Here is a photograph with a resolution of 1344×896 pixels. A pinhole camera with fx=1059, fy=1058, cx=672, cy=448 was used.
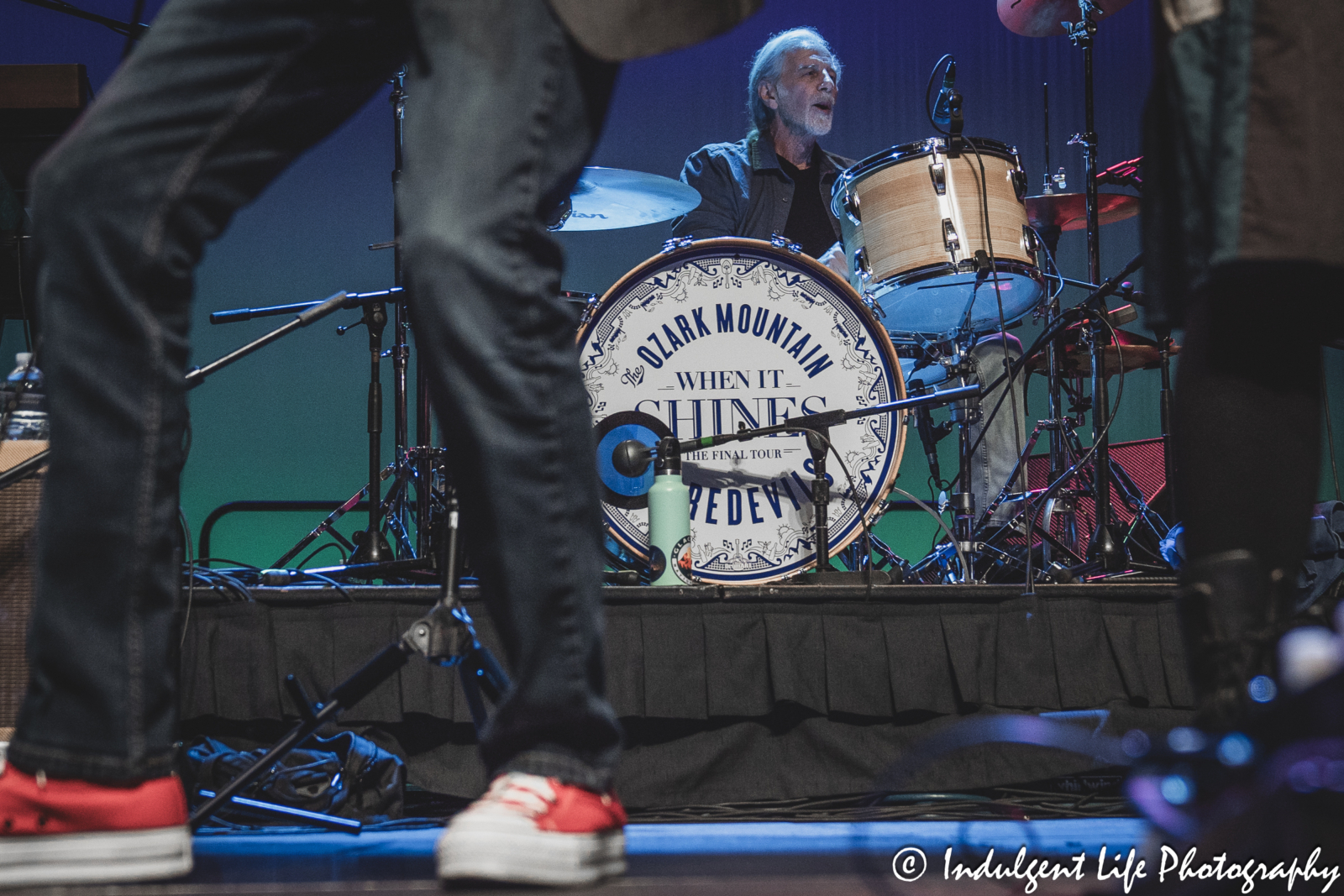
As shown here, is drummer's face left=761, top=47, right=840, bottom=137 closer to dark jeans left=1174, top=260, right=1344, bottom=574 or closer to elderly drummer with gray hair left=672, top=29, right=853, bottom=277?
elderly drummer with gray hair left=672, top=29, right=853, bottom=277

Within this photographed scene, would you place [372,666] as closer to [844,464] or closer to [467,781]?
[467,781]

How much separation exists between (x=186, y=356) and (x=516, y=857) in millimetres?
572

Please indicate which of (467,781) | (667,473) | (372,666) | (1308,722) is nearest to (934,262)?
(667,473)

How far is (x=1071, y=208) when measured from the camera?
4.65m

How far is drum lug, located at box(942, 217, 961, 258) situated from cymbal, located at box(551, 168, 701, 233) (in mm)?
917

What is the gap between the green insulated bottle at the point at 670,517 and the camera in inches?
110

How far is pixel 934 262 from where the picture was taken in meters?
3.35

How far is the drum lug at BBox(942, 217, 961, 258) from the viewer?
3.33 metres

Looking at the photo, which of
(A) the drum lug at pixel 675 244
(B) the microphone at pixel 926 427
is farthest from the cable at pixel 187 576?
(B) the microphone at pixel 926 427

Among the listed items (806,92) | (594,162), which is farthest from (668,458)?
(594,162)

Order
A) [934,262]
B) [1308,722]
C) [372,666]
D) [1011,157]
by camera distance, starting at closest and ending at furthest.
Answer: [1308,722], [372,666], [934,262], [1011,157]

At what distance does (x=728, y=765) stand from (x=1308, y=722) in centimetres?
185

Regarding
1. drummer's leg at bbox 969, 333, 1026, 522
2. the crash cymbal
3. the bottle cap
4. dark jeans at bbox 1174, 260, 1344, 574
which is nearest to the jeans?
drummer's leg at bbox 969, 333, 1026, 522

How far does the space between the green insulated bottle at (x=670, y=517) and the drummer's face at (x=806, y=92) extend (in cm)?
271
